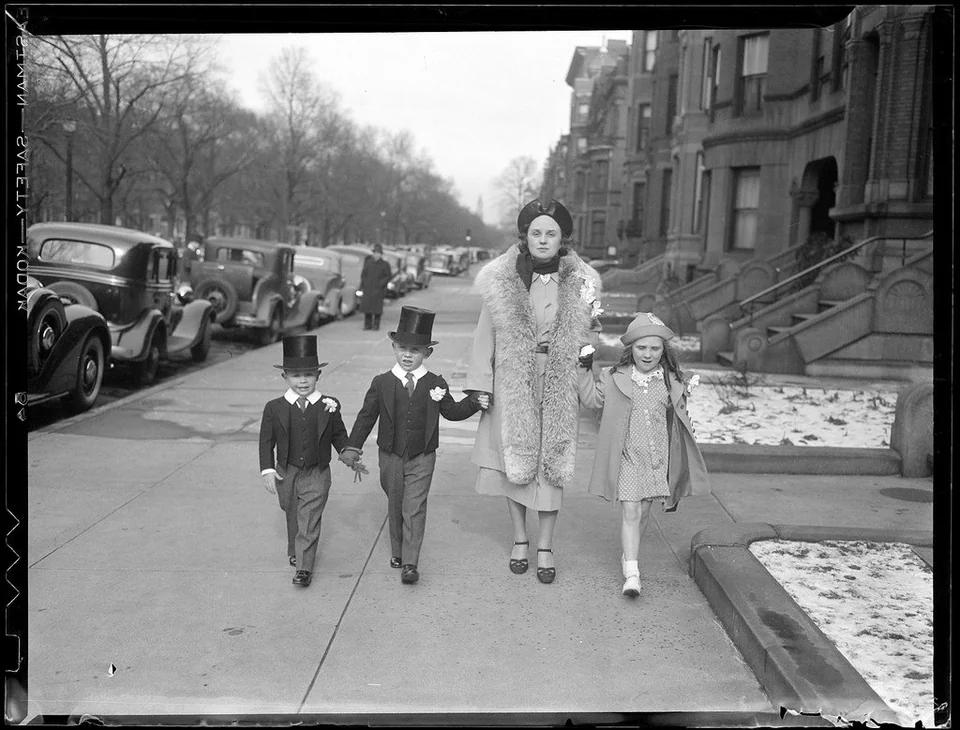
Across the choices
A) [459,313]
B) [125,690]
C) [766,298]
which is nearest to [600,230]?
[459,313]

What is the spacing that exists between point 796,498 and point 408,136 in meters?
4.09

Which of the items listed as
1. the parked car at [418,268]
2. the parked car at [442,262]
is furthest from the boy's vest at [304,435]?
the parked car at [442,262]

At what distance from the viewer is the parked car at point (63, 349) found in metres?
7.82

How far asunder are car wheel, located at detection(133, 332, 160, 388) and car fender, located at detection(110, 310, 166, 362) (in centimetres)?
15

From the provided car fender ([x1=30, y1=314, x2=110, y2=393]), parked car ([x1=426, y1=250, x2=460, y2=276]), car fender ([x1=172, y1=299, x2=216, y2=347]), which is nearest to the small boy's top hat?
car fender ([x1=30, y1=314, x2=110, y2=393])

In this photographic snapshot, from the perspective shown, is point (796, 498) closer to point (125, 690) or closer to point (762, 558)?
point (762, 558)

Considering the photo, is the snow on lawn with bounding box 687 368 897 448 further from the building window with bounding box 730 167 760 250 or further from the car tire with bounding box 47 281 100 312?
the building window with bounding box 730 167 760 250

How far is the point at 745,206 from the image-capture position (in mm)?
20984

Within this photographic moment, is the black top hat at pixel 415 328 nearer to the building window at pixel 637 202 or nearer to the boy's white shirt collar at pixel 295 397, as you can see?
the boy's white shirt collar at pixel 295 397

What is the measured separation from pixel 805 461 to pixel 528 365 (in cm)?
369

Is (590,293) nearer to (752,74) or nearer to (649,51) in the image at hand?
(752,74)

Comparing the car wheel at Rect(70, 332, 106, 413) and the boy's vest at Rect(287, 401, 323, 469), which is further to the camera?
the car wheel at Rect(70, 332, 106, 413)

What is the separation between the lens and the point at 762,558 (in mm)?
4977

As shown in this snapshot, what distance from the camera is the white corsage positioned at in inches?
177
